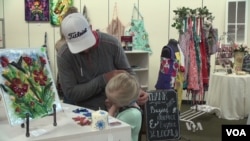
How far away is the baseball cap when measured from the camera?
5.87ft

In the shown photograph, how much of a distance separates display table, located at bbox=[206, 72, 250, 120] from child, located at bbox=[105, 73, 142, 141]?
3848 millimetres

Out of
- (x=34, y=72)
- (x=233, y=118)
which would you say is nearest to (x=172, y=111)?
(x=233, y=118)

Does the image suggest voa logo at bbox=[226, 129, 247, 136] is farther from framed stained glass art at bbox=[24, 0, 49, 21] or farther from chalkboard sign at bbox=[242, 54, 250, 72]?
framed stained glass art at bbox=[24, 0, 49, 21]

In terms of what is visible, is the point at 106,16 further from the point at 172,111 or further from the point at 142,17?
the point at 172,111

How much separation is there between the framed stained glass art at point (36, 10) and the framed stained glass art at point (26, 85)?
560cm

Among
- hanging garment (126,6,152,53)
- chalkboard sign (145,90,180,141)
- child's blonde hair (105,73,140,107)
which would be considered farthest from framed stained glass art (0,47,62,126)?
hanging garment (126,6,152,53)

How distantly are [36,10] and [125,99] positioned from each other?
5.64 m

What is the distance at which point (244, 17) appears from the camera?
6219 millimetres

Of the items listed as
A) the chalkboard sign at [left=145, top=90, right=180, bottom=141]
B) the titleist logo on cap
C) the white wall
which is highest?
the white wall

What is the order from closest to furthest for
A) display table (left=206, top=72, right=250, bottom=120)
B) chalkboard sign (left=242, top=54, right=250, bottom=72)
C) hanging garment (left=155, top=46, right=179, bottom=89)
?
1. hanging garment (left=155, top=46, right=179, bottom=89)
2. display table (left=206, top=72, right=250, bottom=120)
3. chalkboard sign (left=242, top=54, right=250, bottom=72)

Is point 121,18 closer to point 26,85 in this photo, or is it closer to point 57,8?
point 57,8

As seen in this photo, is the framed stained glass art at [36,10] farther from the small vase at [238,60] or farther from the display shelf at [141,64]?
the small vase at [238,60]

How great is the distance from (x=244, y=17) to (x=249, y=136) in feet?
15.7

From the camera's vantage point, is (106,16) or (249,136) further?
(106,16)
